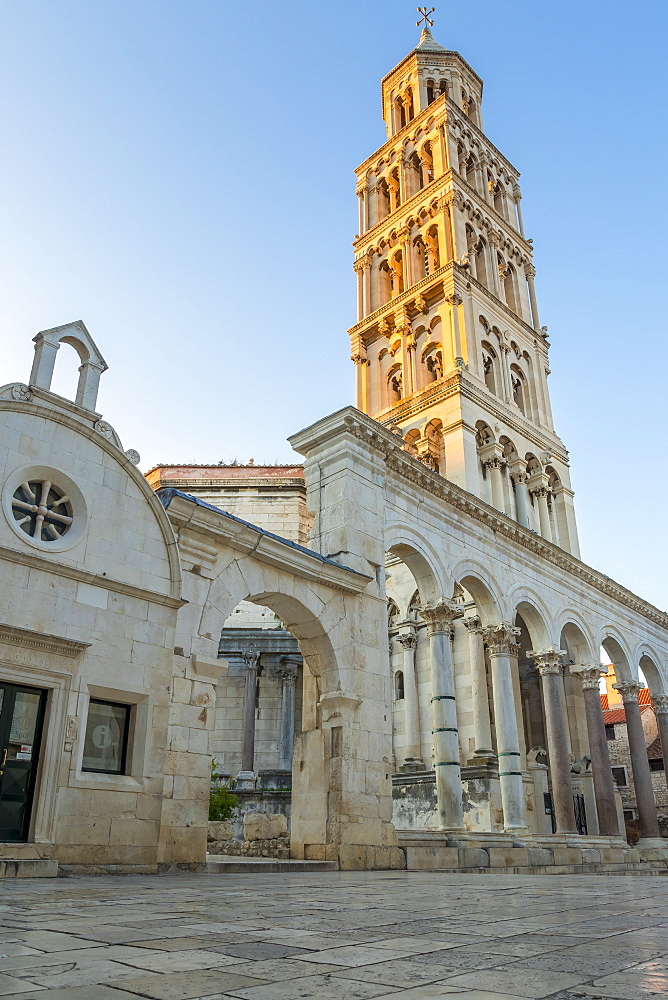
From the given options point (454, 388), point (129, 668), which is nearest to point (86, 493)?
point (129, 668)

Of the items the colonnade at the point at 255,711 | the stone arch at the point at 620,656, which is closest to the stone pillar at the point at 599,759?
the stone arch at the point at 620,656

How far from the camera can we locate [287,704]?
2517 cm

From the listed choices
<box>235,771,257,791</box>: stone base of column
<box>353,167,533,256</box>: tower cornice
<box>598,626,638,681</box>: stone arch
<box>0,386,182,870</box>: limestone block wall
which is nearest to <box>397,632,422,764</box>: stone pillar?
<box>235,771,257,791</box>: stone base of column

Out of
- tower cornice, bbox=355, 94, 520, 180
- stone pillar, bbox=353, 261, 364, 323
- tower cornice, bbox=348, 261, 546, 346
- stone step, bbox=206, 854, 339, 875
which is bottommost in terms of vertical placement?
stone step, bbox=206, 854, 339, 875

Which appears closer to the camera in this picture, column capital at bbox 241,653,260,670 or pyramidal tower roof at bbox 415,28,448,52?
column capital at bbox 241,653,260,670

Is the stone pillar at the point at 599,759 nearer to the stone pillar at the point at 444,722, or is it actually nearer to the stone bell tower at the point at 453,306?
the stone bell tower at the point at 453,306

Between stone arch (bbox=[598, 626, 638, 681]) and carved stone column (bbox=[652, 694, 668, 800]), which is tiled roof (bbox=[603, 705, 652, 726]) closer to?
carved stone column (bbox=[652, 694, 668, 800])

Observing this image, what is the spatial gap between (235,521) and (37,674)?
4.20m

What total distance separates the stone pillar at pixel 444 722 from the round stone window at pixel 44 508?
9215mm

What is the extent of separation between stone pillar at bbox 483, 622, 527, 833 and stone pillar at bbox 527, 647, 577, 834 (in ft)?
6.15

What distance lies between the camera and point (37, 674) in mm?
9469

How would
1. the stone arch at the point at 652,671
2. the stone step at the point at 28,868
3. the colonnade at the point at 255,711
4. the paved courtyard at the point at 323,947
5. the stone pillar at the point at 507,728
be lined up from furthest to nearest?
the stone arch at the point at 652,671 → the colonnade at the point at 255,711 → the stone pillar at the point at 507,728 → the stone step at the point at 28,868 → the paved courtyard at the point at 323,947

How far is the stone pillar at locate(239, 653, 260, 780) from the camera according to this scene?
22.9 m

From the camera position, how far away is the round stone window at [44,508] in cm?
986
